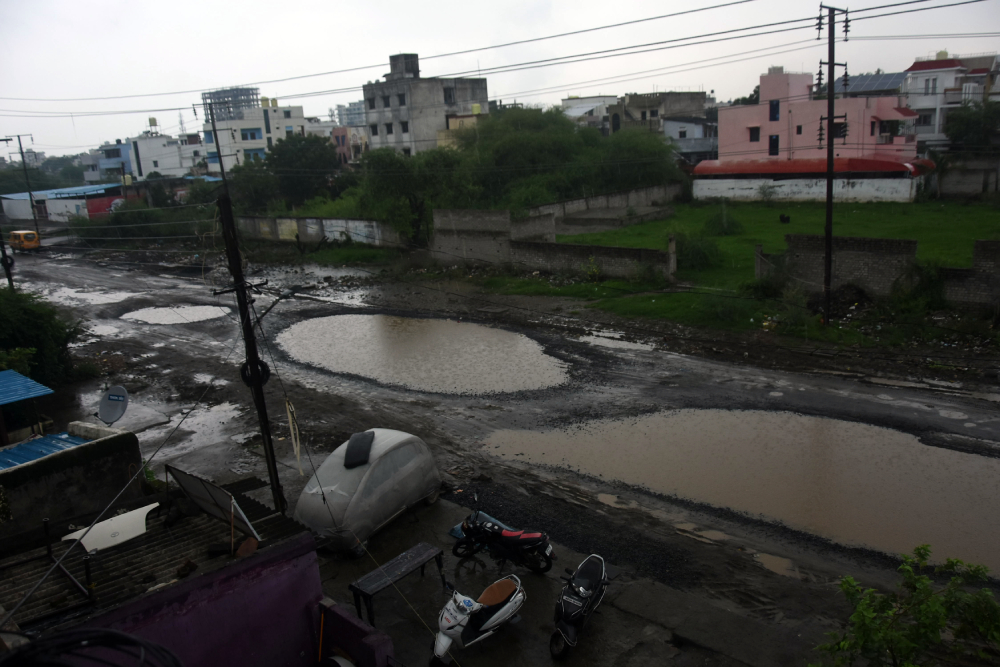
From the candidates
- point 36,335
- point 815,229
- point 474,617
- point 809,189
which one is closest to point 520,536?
point 474,617

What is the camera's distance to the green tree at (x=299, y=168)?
161ft

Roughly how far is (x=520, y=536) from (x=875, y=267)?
14311 millimetres

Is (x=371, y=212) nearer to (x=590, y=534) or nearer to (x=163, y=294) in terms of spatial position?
(x=163, y=294)

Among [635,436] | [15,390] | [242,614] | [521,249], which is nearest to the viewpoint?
[242,614]

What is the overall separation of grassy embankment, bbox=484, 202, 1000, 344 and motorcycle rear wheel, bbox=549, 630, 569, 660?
12491mm

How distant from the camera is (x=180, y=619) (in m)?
5.95

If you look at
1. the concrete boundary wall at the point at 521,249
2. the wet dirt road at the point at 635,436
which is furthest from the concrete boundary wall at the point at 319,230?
the wet dirt road at the point at 635,436

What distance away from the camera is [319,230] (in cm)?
3788

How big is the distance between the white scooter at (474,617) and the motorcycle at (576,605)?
54 cm

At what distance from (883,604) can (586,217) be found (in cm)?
3187

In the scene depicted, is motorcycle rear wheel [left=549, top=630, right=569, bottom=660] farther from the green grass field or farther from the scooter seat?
the green grass field

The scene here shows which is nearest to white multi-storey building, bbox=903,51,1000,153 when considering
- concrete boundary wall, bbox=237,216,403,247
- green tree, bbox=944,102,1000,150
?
green tree, bbox=944,102,1000,150

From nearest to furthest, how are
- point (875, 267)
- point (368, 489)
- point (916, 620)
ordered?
point (916, 620)
point (368, 489)
point (875, 267)

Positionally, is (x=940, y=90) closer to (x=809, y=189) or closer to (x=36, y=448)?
(x=809, y=189)
